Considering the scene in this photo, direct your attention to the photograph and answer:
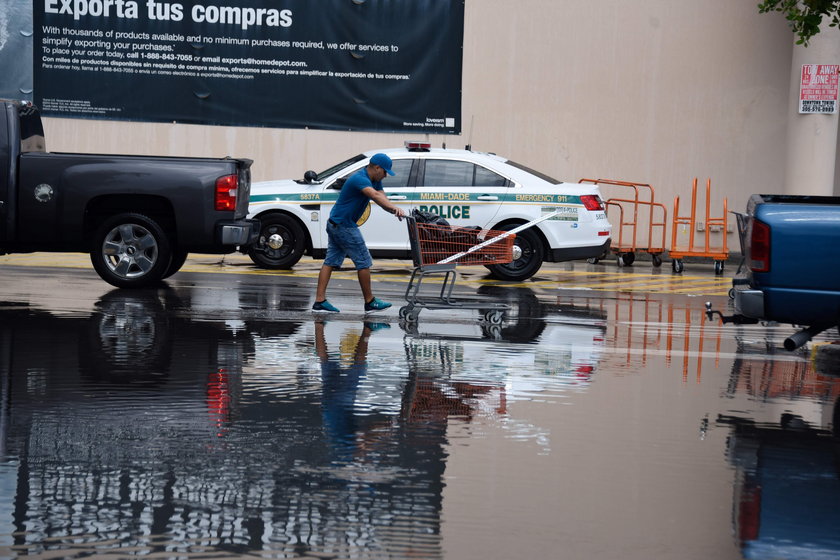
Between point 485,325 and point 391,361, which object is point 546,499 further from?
point 485,325

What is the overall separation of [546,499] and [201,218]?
28.8 ft

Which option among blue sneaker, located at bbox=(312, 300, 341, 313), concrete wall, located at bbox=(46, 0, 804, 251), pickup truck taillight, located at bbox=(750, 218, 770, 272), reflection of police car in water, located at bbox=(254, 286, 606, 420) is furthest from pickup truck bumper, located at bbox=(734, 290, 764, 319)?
concrete wall, located at bbox=(46, 0, 804, 251)

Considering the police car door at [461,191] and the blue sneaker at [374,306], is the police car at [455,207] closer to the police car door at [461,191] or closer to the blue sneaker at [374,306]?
the police car door at [461,191]

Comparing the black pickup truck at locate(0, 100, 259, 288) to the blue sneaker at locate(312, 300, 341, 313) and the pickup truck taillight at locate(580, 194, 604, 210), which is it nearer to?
the blue sneaker at locate(312, 300, 341, 313)

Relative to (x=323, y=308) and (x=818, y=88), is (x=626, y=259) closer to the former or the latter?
(x=818, y=88)

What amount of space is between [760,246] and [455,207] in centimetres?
815

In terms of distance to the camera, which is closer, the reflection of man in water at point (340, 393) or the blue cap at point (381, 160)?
the reflection of man in water at point (340, 393)

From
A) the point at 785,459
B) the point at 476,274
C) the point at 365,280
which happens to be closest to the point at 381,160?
the point at 365,280

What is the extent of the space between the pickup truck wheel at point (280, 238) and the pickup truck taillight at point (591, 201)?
3947 mm

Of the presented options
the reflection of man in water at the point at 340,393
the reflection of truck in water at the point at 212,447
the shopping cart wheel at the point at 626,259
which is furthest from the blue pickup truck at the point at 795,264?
the shopping cart wheel at the point at 626,259

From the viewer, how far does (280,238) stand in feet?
56.8

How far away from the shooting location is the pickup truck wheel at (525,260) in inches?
658

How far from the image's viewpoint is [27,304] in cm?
1259

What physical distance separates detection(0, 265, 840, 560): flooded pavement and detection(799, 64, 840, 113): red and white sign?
10.8 m
